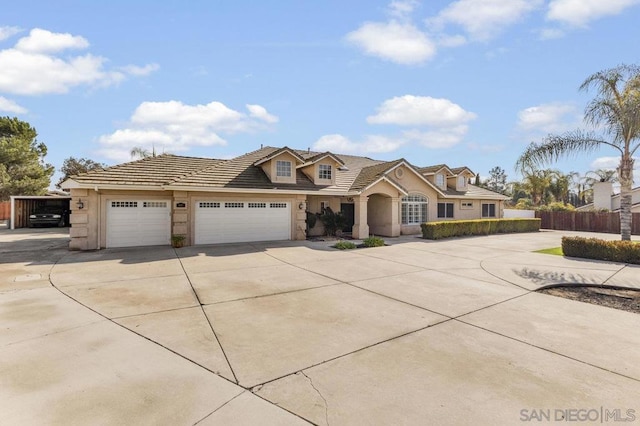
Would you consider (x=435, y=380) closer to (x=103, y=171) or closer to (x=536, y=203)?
(x=103, y=171)

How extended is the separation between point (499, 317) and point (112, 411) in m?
6.42

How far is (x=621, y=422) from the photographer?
10.6ft

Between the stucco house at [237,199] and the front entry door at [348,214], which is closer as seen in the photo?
the stucco house at [237,199]

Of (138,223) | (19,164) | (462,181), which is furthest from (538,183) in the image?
(19,164)

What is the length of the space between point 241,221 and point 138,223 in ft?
15.8

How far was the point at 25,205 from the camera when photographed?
2548 centimetres

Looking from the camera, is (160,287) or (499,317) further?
(160,287)

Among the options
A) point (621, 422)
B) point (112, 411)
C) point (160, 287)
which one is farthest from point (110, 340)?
point (621, 422)

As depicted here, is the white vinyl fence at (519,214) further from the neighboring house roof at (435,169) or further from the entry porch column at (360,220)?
the entry porch column at (360,220)

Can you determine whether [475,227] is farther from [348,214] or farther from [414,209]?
[348,214]

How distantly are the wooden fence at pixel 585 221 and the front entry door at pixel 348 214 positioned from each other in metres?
21.1


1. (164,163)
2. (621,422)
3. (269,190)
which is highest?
(164,163)

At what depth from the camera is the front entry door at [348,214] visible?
827 inches

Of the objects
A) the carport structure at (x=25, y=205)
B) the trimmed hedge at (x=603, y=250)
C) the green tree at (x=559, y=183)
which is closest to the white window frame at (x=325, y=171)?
the trimmed hedge at (x=603, y=250)
